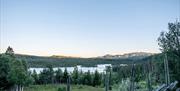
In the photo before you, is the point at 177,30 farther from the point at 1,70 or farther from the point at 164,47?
the point at 1,70

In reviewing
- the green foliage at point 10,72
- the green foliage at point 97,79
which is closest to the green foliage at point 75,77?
the green foliage at point 97,79

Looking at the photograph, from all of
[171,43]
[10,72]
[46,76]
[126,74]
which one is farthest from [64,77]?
[171,43]

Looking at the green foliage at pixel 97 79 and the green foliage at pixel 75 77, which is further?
the green foliage at pixel 75 77

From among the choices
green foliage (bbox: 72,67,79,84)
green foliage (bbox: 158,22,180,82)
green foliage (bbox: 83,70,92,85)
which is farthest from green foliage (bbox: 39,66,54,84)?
green foliage (bbox: 158,22,180,82)

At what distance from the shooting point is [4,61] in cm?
3406

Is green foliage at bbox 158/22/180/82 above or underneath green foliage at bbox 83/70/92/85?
above

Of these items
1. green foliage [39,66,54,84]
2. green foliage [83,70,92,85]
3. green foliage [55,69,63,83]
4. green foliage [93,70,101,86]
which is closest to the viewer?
green foliage [93,70,101,86]


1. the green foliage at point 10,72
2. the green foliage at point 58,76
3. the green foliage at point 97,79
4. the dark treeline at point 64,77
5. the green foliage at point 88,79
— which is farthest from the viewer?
the green foliage at point 58,76

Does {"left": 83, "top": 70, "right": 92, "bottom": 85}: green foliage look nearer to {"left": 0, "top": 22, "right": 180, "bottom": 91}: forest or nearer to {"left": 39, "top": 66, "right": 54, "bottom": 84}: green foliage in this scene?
{"left": 0, "top": 22, "right": 180, "bottom": 91}: forest

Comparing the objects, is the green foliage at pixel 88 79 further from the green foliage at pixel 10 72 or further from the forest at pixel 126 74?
the green foliage at pixel 10 72

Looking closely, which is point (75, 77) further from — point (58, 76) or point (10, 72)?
point (10, 72)

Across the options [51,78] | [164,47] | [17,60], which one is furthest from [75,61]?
[164,47]

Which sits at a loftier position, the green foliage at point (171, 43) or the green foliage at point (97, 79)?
the green foliage at point (171, 43)

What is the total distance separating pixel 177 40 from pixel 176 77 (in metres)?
3.33
